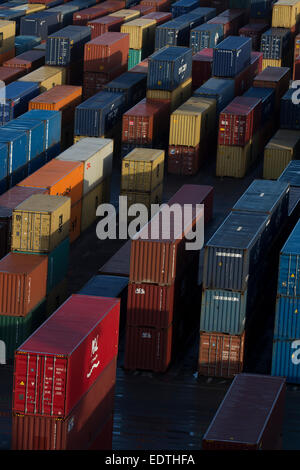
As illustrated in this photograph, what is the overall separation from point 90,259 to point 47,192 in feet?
21.1

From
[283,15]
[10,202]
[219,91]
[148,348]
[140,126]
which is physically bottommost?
[148,348]

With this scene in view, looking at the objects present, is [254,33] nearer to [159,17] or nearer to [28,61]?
[159,17]

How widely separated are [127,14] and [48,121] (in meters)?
46.8

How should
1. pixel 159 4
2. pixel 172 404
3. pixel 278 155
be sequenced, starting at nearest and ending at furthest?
pixel 172 404, pixel 278 155, pixel 159 4

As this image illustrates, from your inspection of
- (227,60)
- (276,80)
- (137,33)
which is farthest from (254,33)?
(276,80)

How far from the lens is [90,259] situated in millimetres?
69812

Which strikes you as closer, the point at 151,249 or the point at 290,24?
the point at 151,249

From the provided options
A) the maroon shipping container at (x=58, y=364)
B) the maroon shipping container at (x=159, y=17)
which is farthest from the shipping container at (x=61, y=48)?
the maroon shipping container at (x=58, y=364)

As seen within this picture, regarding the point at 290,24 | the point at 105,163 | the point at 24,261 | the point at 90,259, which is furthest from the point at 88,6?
the point at 24,261

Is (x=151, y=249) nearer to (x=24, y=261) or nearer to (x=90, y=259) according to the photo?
(x=24, y=261)

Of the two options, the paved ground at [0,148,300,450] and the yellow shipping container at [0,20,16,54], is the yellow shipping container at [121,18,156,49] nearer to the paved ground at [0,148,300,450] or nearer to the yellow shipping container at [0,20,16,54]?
the yellow shipping container at [0,20,16,54]

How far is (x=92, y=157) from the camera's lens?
240 feet

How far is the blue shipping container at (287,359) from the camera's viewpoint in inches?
2095

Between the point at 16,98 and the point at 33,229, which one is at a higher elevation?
the point at 33,229
